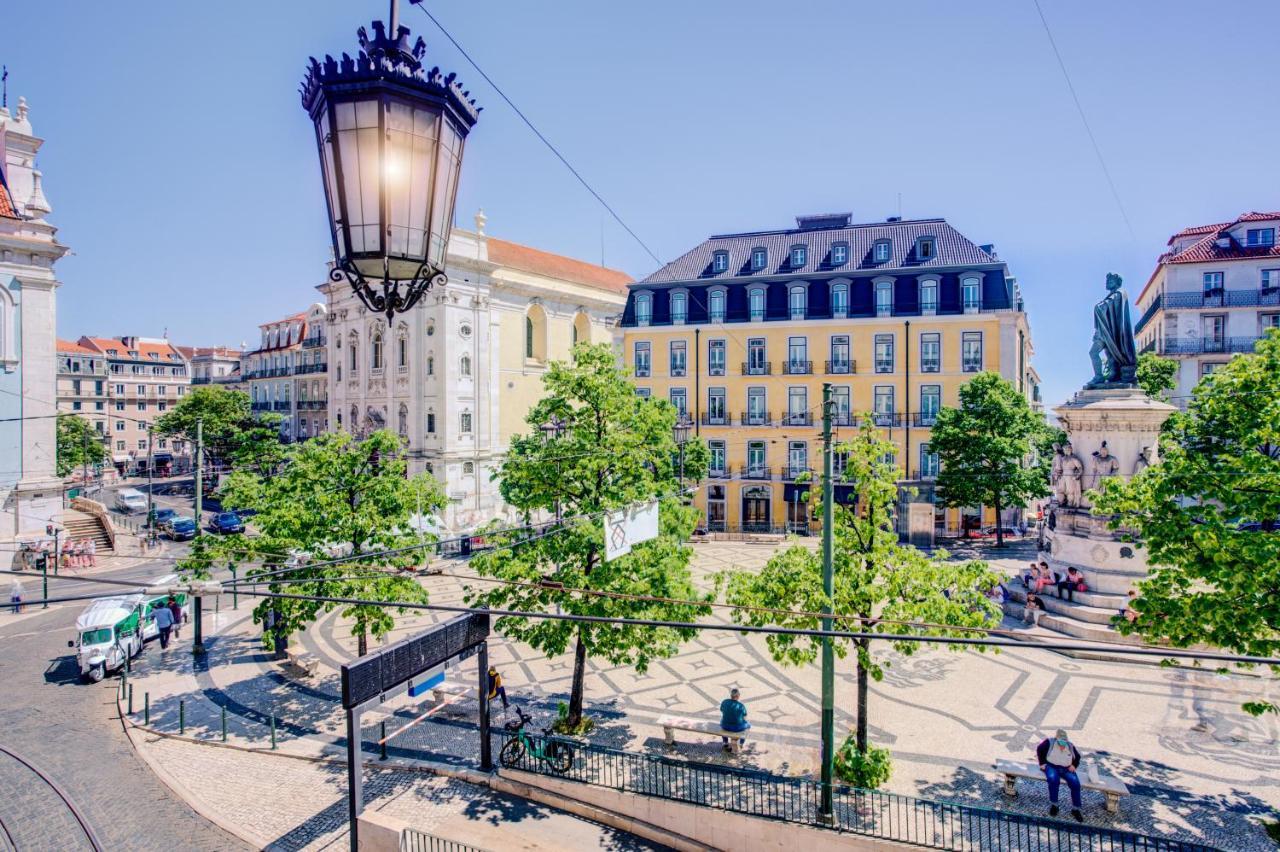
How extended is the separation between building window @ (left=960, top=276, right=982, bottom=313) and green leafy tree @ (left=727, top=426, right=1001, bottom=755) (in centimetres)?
2465

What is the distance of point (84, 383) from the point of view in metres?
70.2

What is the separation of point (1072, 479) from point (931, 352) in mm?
15029

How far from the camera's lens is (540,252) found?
175ft

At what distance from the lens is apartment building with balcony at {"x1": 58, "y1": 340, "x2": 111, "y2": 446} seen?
2707 inches

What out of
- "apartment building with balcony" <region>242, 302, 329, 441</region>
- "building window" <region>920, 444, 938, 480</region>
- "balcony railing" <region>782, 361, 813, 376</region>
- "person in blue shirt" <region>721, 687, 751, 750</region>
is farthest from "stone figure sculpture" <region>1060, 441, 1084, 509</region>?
"apartment building with balcony" <region>242, 302, 329, 441</region>

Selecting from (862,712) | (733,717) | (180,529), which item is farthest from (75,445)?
(862,712)

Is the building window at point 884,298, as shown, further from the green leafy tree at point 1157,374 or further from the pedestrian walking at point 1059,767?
the pedestrian walking at point 1059,767

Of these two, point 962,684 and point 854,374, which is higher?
point 854,374

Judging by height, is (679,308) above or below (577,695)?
above

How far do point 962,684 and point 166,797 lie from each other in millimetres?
17118

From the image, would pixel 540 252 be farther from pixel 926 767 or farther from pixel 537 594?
pixel 926 767

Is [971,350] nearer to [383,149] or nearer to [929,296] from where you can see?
[929,296]

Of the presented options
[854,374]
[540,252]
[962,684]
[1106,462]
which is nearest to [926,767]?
[962,684]

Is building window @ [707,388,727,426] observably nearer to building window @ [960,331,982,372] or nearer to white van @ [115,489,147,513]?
building window @ [960,331,982,372]
